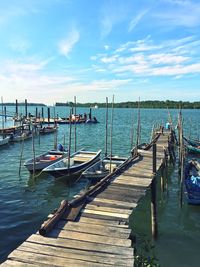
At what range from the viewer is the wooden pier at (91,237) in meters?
7.37

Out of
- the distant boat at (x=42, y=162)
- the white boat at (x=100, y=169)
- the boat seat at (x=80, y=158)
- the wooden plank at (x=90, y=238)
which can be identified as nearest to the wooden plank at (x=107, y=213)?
the wooden plank at (x=90, y=238)

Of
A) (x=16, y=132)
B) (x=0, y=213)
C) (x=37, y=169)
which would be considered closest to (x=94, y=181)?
(x=37, y=169)

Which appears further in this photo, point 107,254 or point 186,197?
point 186,197

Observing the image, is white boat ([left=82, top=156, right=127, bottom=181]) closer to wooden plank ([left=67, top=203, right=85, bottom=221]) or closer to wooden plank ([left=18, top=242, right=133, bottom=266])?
wooden plank ([left=67, top=203, right=85, bottom=221])

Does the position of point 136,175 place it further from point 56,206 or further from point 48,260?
point 48,260

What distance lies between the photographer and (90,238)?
8547 millimetres

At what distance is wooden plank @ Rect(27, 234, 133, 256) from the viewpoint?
7922mm

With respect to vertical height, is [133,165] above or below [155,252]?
above

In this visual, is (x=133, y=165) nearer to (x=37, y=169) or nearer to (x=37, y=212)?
(x=37, y=212)

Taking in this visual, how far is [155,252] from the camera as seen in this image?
478 inches

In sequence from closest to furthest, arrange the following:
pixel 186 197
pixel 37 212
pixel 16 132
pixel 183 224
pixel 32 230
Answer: pixel 32 230
pixel 183 224
pixel 37 212
pixel 186 197
pixel 16 132

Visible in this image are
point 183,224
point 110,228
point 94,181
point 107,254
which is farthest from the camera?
point 94,181

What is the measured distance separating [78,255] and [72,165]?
16261 millimetres

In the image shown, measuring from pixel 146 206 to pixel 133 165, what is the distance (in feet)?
8.38
